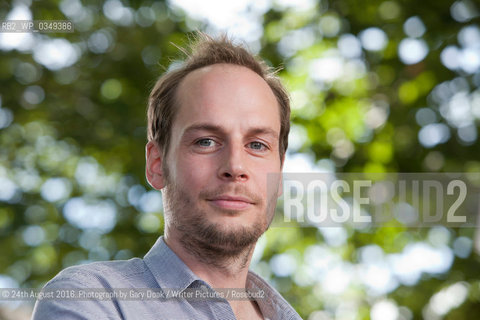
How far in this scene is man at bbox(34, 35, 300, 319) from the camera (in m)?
1.43

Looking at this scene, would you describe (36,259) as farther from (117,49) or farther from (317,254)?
(317,254)

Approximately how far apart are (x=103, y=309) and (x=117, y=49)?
3.01 m

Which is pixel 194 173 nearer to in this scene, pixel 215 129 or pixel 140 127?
pixel 215 129

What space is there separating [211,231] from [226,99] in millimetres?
338

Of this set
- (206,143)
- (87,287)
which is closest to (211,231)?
(206,143)

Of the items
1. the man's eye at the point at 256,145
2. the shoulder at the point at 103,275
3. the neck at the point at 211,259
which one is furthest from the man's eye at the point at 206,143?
the shoulder at the point at 103,275

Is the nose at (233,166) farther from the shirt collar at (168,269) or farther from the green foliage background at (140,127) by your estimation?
the green foliage background at (140,127)

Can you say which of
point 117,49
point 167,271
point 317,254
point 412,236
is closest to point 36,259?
point 117,49

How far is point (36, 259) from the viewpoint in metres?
3.95

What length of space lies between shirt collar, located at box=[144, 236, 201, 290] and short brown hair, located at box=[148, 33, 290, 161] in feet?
0.94

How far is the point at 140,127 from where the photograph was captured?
12.9 feet

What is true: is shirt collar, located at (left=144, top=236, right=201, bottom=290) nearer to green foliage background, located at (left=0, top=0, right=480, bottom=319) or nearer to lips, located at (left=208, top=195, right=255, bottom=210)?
lips, located at (left=208, top=195, right=255, bottom=210)

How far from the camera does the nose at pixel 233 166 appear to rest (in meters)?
1.47

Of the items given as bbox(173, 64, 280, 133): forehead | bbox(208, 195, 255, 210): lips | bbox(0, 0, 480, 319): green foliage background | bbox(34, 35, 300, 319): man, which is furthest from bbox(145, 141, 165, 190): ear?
bbox(0, 0, 480, 319): green foliage background
